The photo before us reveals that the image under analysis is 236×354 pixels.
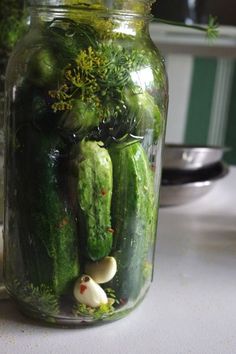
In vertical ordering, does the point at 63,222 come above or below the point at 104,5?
below

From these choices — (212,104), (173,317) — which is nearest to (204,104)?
(212,104)

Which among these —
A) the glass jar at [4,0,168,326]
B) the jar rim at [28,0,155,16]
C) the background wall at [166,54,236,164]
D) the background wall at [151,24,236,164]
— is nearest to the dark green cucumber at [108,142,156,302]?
the glass jar at [4,0,168,326]

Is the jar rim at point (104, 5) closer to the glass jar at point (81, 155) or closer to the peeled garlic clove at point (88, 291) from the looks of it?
the glass jar at point (81, 155)

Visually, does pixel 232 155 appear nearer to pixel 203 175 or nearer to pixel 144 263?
pixel 203 175

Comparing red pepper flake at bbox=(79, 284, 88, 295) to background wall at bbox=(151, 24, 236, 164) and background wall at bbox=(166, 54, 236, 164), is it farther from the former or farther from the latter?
background wall at bbox=(166, 54, 236, 164)

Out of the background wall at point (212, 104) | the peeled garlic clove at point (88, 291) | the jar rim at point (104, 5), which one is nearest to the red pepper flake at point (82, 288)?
the peeled garlic clove at point (88, 291)

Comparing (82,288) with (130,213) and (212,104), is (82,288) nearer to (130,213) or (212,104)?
(130,213)
